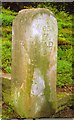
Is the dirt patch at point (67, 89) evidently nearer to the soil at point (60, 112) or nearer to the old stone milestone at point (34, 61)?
the soil at point (60, 112)

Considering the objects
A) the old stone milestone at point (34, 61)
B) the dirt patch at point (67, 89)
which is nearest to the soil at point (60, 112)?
the dirt patch at point (67, 89)

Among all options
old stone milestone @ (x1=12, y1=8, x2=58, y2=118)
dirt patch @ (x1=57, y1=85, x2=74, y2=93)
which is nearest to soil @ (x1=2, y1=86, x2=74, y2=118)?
dirt patch @ (x1=57, y1=85, x2=74, y2=93)

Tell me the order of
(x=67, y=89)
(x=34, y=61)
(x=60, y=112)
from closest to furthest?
(x=34, y=61)
(x=60, y=112)
(x=67, y=89)

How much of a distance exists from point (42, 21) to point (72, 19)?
824 millimetres

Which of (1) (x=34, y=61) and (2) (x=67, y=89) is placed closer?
(1) (x=34, y=61)

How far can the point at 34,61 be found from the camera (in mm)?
2754

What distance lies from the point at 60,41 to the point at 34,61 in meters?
0.82

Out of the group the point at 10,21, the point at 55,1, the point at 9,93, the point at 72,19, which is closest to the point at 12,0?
the point at 10,21

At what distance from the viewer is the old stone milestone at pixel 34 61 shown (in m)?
2.73

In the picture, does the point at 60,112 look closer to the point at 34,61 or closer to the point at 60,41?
the point at 34,61

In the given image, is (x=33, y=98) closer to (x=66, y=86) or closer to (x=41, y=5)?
(x=66, y=86)

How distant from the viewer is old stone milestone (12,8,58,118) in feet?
8.97

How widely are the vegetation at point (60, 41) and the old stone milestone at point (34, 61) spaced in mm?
315

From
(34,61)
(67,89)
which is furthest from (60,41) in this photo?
(34,61)
